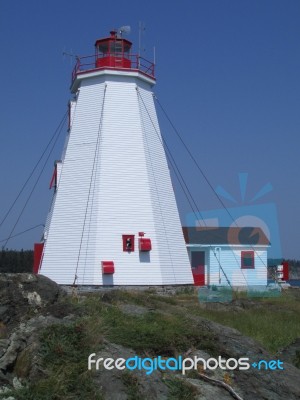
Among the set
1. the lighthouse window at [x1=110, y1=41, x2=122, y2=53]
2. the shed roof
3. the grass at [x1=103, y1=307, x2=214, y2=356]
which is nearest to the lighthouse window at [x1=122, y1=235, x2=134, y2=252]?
the lighthouse window at [x1=110, y1=41, x2=122, y2=53]

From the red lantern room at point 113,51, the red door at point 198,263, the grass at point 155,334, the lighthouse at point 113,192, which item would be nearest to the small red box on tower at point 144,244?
the lighthouse at point 113,192

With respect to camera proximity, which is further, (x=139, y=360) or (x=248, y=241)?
(x=248, y=241)

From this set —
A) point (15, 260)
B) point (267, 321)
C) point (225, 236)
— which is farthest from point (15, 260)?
point (267, 321)

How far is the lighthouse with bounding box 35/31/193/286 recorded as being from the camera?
24.3 metres

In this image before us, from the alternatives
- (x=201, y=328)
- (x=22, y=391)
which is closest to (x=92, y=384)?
(x=22, y=391)

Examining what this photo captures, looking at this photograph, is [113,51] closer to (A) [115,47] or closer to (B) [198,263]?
(A) [115,47]

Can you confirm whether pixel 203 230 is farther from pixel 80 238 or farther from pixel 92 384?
pixel 92 384

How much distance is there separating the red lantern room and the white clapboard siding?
679 millimetres

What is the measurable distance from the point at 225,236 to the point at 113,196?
42.3 ft

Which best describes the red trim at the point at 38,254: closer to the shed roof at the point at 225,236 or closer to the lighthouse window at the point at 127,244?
the lighthouse window at the point at 127,244

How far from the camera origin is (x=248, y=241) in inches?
1411

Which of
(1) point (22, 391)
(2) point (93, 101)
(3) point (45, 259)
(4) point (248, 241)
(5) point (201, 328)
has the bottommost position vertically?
(1) point (22, 391)

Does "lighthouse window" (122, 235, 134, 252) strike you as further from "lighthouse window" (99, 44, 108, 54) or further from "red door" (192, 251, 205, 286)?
"red door" (192, 251, 205, 286)

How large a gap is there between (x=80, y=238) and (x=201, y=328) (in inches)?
566
